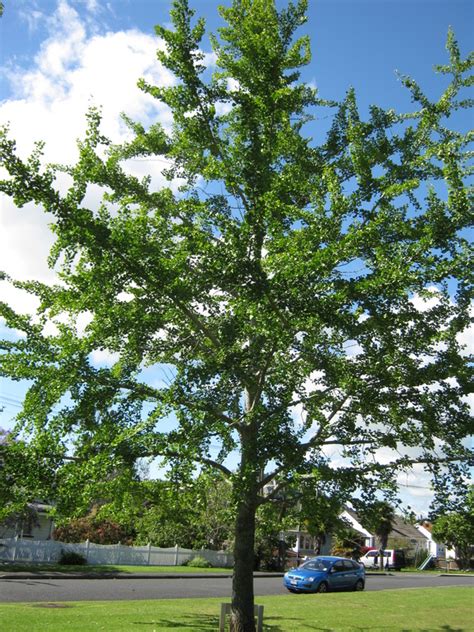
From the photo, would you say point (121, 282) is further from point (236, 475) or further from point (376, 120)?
point (376, 120)

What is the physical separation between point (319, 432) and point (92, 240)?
5.37 metres

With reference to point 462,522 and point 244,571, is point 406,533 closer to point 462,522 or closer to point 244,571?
point 244,571

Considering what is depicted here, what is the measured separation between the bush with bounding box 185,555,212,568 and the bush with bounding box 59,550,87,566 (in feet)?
26.9

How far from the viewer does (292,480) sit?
10.1 meters

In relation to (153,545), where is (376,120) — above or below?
above

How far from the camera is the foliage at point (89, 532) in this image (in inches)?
1442

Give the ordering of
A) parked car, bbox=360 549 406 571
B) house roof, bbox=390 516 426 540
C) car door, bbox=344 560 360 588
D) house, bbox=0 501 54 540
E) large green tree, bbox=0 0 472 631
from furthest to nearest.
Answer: house roof, bbox=390 516 426 540, parked car, bbox=360 549 406 571, house, bbox=0 501 54 540, car door, bbox=344 560 360 588, large green tree, bbox=0 0 472 631

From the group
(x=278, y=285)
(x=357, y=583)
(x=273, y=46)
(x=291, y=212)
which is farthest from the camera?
(x=357, y=583)

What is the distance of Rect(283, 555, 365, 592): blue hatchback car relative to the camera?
925 inches

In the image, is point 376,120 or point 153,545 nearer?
point 376,120

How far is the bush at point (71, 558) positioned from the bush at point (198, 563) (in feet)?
26.9

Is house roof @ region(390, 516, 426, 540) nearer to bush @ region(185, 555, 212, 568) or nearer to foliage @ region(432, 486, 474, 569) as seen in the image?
bush @ region(185, 555, 212, 568)

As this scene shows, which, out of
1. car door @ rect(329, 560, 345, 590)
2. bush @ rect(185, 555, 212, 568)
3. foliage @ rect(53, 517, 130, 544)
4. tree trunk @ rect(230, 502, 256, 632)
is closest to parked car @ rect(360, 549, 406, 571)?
bush @ rect(185, 555, 212, 568)

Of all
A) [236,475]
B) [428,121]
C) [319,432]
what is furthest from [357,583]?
[428,121]
